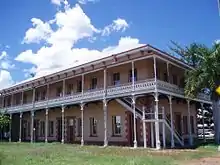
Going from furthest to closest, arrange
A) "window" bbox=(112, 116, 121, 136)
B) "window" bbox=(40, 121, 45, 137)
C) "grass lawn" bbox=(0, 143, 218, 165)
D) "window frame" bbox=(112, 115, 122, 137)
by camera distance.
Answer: "window" bbox=(40, 121, 45, 137) → "window" bbox=(112, 116, 121, 136) → "window frame" bbox=(112, 115, 122, 137) → "grass lawn" bbox=(0, 143, 218, 165)

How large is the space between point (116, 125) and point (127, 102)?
3.62m

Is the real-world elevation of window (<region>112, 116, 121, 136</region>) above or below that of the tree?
below

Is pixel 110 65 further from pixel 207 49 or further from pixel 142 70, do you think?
pixel 207 49

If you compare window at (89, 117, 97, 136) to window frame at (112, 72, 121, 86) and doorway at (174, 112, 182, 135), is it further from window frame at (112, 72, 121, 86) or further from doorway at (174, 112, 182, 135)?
doorway at (174, 112, 182, 135)

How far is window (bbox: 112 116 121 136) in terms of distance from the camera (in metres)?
28.3

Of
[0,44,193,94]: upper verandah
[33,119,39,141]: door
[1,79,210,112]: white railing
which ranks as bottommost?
[33,119,39,141]: door

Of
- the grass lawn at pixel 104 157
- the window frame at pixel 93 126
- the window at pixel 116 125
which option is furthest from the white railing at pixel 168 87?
the window frame at pixel 93 126

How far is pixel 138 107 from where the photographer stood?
26188 millimetres

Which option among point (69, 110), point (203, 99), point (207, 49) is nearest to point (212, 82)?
point (207, 49)

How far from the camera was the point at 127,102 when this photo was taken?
26031 mm

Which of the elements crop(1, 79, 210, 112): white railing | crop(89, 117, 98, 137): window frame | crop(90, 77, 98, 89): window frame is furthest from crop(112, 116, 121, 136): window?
crop(90, 77, 98, 89): window frame

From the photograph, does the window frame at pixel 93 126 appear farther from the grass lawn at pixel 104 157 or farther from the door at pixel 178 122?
the grass lawn at pixel 104 157

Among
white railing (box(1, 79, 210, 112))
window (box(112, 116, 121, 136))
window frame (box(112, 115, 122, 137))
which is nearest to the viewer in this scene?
white railing (box(1, 79, 210, 112))

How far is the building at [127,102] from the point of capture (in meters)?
24.0
